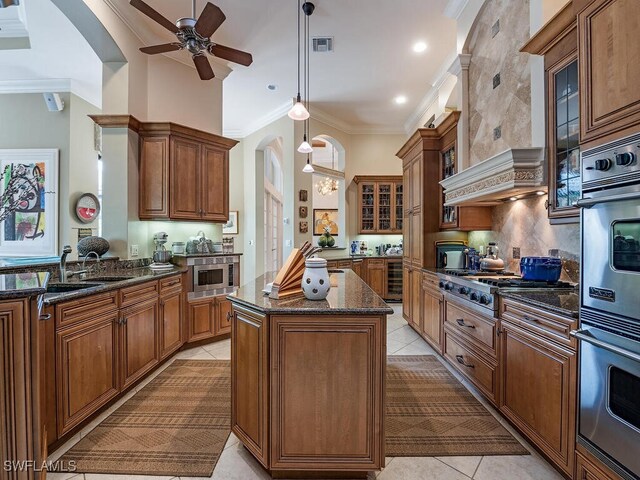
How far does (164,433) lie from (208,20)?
305 centimetres

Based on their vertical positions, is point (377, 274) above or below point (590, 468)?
above

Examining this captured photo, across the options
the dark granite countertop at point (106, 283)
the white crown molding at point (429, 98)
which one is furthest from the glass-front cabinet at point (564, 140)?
the dark granite countertop at point (106, 283)

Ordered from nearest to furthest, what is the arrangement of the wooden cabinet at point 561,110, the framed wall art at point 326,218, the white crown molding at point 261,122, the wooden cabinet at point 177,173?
the wooden cabinet at point 561,110, the wooden cabinet at point 177,173, the white crown molding at point 261,122, the framed wall art at point 326,218

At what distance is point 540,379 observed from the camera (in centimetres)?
187

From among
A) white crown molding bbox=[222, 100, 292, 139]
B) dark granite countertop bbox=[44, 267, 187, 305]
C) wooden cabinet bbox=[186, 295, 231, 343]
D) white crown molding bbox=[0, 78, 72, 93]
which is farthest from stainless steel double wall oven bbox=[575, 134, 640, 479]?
white crown molding bbox=[0, 78, 72, 93]

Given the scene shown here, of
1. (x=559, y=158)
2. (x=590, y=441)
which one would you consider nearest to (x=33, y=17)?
(x=559, y=158)

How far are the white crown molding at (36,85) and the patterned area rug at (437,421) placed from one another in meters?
6.22

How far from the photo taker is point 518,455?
1.96m

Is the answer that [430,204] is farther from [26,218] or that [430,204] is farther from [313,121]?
[26,218]

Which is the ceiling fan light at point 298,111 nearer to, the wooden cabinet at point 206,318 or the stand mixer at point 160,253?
the stand mixer at point 160,253

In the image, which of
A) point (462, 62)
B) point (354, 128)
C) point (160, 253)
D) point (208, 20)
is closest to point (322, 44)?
point (462, 62)

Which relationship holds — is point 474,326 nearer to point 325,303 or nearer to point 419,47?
point 325,303

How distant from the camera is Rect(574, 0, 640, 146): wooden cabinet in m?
1.35

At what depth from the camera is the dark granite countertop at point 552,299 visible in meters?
1.70
